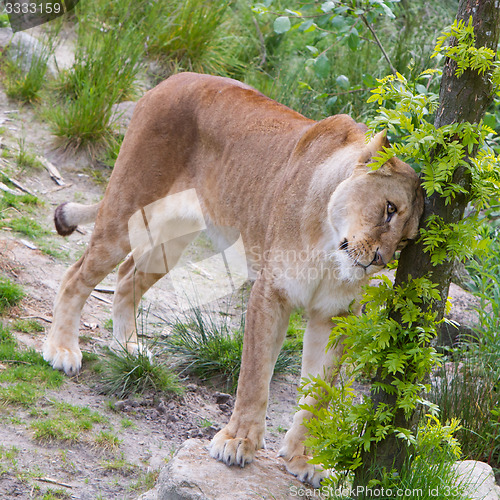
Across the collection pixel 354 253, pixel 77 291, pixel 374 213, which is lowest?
pixel 77 291

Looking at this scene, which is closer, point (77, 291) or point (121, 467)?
point (121, 467)

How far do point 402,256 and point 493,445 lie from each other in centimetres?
164

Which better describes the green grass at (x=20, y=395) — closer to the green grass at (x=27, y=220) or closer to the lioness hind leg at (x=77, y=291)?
the lioness hind leg at (x=77, y=291)

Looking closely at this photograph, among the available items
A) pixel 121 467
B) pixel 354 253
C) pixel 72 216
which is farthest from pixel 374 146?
pixel 72 216

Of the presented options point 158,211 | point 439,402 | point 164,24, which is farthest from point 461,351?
point 164,24

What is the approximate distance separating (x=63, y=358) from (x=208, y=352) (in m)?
0.94

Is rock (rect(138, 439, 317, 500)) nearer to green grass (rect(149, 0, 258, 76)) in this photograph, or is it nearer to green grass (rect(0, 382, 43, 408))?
green grass (rect(0, 382, 43, 408))

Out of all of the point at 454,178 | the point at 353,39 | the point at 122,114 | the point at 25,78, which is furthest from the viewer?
the point at 25,78

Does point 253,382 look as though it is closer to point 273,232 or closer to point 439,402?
point 273,232

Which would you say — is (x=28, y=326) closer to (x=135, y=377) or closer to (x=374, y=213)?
(x=135, y=377)

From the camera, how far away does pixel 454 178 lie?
2568mm

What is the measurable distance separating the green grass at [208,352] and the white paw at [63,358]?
0.67 metres

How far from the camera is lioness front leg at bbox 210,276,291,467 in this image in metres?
3.20

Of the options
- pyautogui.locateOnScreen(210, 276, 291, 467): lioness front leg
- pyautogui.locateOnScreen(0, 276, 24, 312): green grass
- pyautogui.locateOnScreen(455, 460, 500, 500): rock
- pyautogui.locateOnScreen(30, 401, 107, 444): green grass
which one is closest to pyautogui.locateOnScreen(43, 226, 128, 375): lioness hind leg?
pyautogui.locateOnScreen(0, 276, 24, 312): green grass
